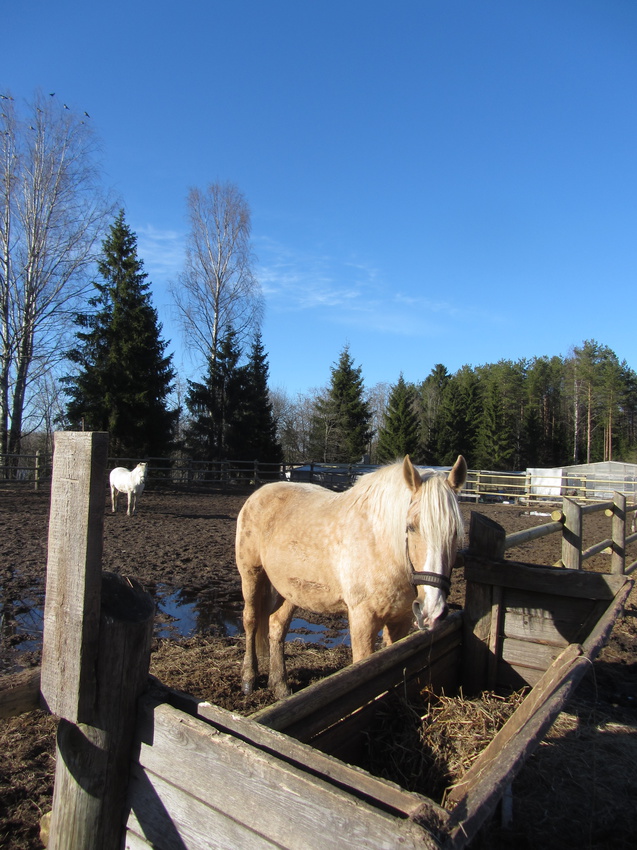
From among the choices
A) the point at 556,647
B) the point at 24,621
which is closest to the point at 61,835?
the point at 556,647

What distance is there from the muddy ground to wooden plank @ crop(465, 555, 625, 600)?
0.58 m

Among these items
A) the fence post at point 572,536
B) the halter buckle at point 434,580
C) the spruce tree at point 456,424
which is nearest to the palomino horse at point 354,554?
the halter buckle at point 434,580

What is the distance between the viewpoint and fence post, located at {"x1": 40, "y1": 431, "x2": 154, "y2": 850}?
51.0 inches

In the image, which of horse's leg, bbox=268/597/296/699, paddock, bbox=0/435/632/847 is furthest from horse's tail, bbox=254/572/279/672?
paddock, bbox=0/435/632/847

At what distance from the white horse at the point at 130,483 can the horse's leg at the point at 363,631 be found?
11.1m

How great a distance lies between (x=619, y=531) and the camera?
22.3 feet

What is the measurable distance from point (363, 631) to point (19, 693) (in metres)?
1.89

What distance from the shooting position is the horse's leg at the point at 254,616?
3.82 metres

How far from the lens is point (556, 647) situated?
2.91 metres

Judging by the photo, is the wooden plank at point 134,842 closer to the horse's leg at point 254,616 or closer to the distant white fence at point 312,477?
the horse's leg at point 254,616

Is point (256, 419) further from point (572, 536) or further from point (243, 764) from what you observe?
point (243, 764)

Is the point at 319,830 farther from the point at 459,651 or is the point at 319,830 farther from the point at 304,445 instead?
the point at 304,445

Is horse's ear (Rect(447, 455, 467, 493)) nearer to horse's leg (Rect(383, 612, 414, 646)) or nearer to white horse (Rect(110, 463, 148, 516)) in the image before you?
horse's leg (Rect(383, 612, 414, 646))

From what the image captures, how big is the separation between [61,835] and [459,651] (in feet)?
7.66
